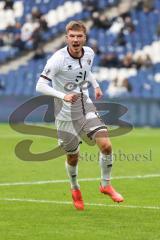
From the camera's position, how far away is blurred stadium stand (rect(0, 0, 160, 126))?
97.4ft

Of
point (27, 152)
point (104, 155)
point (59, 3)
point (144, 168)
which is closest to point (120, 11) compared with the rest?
point (59, 3)

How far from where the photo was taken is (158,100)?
28.3 metres

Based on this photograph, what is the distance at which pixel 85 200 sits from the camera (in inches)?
449

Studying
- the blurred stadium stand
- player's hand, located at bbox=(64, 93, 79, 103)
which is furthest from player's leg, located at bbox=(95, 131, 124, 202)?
the blurred stadium stand

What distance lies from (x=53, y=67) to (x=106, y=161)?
55.5 inches

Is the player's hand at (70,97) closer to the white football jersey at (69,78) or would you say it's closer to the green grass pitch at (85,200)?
the white football jersey at (69,78)

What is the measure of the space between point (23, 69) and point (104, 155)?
2287cm

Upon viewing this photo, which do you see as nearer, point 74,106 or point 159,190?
point 74,106

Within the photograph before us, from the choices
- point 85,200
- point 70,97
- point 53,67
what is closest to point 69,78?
point 53,67

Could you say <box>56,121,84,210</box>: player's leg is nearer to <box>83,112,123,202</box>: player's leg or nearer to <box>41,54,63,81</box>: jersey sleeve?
<box>83,112,123,202</box>: player's leg

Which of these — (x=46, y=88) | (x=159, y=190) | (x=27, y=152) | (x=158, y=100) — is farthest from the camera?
(x=158, y=100)

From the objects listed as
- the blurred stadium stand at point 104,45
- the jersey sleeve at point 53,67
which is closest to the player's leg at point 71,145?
the jersey sleeve at point 53,67

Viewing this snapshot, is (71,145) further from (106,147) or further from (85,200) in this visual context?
(85,200)

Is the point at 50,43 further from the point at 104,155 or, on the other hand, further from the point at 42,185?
the point at 104,155
